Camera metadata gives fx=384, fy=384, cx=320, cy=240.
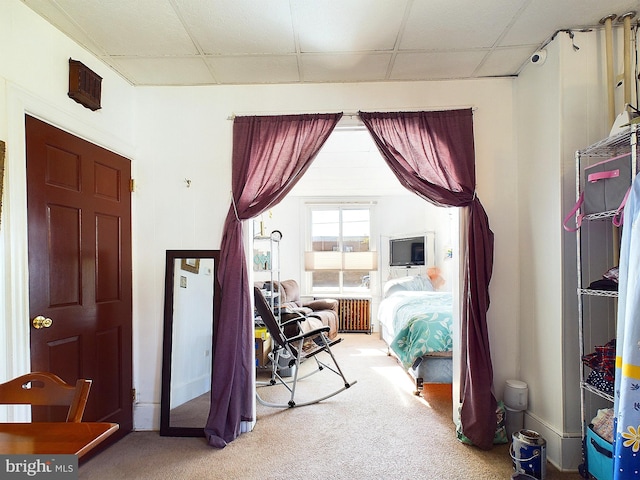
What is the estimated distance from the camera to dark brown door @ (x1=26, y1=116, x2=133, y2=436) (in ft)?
6.67

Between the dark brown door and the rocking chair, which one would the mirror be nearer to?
the dark brown door

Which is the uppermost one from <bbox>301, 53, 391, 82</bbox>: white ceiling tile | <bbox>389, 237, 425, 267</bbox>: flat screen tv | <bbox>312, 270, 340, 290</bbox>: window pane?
<bbox>301, 53, 391, 82</bbox>: white ceiling tile

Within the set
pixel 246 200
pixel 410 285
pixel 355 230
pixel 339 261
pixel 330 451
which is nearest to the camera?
pixel 330 451

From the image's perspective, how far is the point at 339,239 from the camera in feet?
22.0

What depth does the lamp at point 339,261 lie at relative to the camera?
6.50m

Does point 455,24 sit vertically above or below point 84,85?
above

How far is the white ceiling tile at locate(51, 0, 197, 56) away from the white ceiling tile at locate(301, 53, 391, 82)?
0.76 metres

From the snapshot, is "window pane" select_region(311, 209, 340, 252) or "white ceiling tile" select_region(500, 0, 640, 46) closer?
"white ceiling tile" select_region(500, 0, 640, 46)

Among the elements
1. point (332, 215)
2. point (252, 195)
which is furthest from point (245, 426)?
point (332, 215)

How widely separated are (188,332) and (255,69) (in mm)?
1931

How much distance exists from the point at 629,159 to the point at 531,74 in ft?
3.42

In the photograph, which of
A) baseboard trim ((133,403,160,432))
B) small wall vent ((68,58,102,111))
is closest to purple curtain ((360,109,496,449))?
small wall vent ((68,58,102,111))

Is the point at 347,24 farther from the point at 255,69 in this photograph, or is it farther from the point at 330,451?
the point at 330,451

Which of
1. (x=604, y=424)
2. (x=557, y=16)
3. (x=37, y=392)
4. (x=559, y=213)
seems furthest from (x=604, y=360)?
(x=37, y=392)
